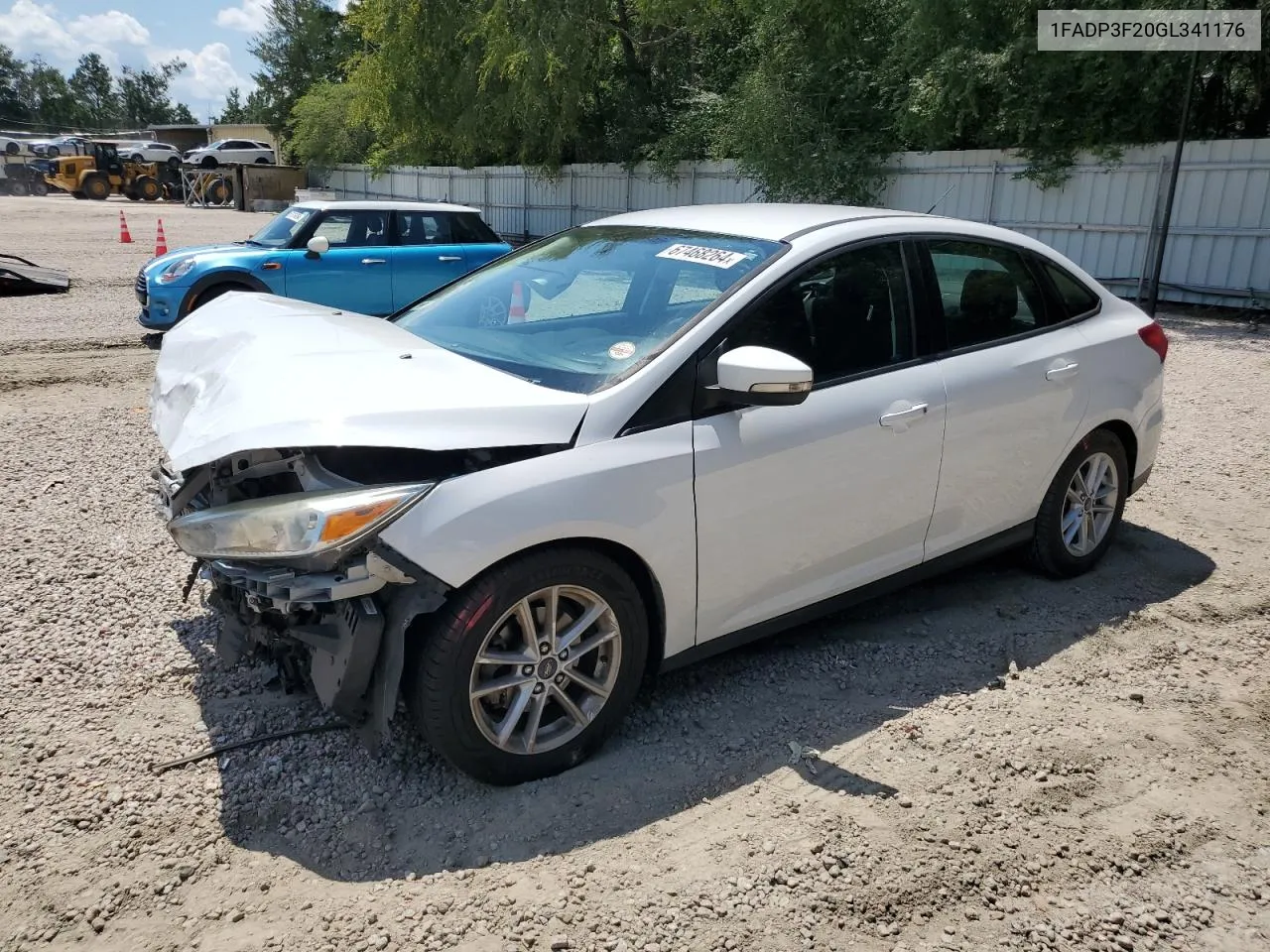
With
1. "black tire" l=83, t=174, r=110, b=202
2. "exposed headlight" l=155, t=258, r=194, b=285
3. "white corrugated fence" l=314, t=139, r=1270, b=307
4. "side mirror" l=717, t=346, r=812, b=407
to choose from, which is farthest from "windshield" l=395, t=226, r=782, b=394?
"black tire" l=83, t=174, r=110, b=202

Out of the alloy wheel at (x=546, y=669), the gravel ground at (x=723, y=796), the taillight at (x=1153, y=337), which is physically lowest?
the gravel ground at (x=723, y=796)

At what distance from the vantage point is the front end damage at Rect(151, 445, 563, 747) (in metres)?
2.73

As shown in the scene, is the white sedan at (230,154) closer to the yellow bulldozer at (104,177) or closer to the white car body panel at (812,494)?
the yellow bulldozer at (104,177)

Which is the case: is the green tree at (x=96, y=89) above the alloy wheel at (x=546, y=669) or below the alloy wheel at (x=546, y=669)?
above

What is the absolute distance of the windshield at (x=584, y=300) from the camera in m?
3.40

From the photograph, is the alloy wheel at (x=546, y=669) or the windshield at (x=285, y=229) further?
the windshield at (x=285, y=229)

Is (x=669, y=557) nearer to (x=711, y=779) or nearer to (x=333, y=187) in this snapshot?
(x=711, y=779)

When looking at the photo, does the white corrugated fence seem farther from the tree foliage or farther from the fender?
the tree foliage

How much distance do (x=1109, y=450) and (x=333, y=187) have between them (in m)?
43.1

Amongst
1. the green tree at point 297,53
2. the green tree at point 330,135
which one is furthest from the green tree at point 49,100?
the green tree at point 330,135

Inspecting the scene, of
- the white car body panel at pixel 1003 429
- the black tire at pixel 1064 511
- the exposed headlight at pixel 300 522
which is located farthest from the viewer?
the black tire at pixel 1064 511

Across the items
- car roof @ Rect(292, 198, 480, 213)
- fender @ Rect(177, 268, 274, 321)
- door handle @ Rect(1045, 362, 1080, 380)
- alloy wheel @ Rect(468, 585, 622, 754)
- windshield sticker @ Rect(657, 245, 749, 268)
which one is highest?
windshield sticker @ Rect(657, 245, 749, 268)

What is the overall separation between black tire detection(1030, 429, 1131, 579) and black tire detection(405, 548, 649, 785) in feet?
7.81

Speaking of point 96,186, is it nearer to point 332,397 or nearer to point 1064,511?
point 332,397
